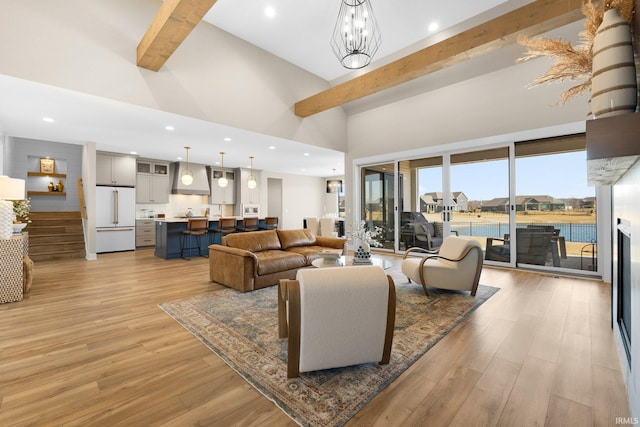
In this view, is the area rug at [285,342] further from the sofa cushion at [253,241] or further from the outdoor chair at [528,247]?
the outdoor chair at [528,247]

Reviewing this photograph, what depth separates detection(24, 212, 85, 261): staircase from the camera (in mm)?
6336

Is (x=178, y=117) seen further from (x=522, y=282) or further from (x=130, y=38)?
(x=522, y=282)

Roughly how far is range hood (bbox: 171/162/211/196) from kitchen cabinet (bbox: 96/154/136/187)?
1.24 meters

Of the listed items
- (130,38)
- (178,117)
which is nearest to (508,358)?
(178,117)

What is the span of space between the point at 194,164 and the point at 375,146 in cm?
604

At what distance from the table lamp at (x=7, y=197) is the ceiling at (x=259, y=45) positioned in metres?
1.20

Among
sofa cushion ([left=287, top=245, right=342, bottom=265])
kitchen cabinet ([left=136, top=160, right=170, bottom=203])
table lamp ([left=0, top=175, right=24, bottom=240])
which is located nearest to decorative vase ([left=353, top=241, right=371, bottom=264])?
sofa cushion ([left=287, top=245, right=342, bottom=265])

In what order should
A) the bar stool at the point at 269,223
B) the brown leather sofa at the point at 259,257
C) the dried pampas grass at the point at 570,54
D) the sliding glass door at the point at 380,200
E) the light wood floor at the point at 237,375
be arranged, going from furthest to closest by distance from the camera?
the bar stool at the point at 269,223, the sliding glass door at the point at 380,200, the brown leather sofa at the point at 259,257, the light wood floor at the point at 237,375, the dried pampas grass at the point at 570,54

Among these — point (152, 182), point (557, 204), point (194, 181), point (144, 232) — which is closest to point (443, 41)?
point (557, 204)

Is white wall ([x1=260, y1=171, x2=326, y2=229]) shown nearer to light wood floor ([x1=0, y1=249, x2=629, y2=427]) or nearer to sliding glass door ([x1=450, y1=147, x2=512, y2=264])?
sliding glass door ([x1=450, y1=147, x2=512, y2=264])

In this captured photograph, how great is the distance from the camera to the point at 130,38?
3.95 metres

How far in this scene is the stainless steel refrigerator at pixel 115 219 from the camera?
7.17m

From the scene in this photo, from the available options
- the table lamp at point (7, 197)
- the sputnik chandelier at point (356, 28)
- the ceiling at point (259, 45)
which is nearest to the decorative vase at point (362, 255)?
the sputnik chandelier at point (356, 28)

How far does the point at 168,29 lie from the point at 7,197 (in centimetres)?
304
